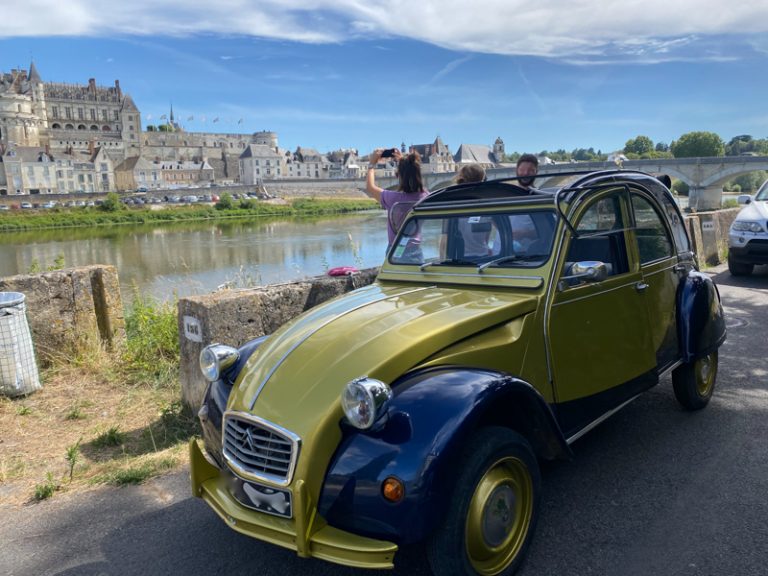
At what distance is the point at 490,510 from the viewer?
8.62ft

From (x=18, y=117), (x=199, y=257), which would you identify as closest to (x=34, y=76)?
(x=18, y=117)

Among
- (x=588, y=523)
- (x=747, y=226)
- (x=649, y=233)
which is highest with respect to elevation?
(x=649, y=233)

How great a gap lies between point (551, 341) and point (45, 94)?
158 meters

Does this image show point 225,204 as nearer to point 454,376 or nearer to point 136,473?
point 136,473

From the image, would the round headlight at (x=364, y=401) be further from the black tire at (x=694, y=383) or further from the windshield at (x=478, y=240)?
the black tire at (x=694, y=383)

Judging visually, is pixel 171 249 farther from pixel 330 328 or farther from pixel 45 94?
pixel 45 94

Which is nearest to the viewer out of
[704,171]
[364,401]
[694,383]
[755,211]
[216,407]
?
[364,401]

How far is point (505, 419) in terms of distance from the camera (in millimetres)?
2924

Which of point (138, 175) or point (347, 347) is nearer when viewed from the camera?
point (347, 347)

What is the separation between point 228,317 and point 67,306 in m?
2.73

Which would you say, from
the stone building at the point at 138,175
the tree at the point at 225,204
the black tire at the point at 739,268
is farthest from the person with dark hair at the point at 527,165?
the stone building at the point at 138,175

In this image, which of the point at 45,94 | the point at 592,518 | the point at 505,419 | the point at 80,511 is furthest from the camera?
the point at 45,94

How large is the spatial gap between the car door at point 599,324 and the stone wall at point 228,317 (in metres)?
2.64

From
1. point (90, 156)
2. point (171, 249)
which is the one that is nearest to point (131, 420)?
point (171, 249)
